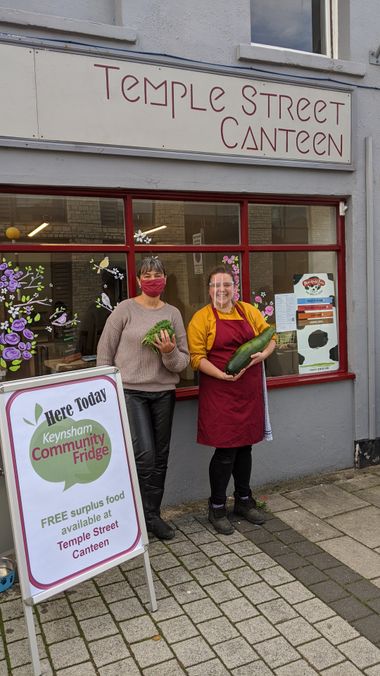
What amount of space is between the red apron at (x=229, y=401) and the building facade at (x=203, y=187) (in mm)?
611

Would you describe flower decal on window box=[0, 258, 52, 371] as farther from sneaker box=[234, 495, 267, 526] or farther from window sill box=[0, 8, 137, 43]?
sneaker box=[234, 495, 267, 526]

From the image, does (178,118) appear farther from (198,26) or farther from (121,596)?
(121,596)

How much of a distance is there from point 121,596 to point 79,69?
3.55 meters

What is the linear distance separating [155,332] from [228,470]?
1.21 meters

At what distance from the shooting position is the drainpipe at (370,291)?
519 cm

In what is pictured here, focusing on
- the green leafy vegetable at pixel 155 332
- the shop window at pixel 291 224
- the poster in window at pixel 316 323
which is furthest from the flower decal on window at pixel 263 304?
the green leafy vegetable at pixel 155 332

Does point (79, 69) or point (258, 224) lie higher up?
point (79, 69)

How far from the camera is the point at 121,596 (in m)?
3.33

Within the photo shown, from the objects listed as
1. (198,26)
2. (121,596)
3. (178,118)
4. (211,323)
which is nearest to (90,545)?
(121,596)

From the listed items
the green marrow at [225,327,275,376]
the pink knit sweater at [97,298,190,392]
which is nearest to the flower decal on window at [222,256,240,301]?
the green marrow at [225,327,275,376]

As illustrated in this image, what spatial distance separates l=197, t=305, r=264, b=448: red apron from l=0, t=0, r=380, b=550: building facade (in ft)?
2.00

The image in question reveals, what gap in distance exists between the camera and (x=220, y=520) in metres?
4.14

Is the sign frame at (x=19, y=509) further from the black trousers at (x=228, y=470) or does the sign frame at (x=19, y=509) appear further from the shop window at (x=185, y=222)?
the shop window at (x=185, y=222)

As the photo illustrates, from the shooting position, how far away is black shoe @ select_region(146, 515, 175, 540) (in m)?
4.01
